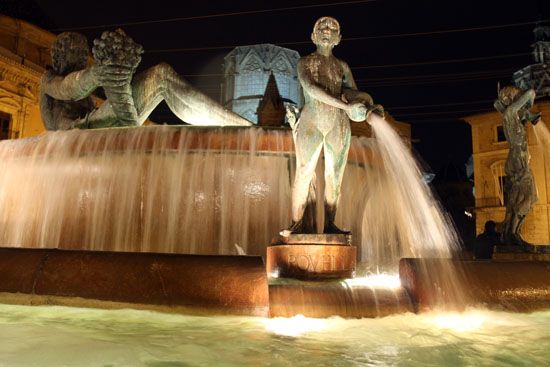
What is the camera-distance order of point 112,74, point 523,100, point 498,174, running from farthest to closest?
point 498,174 < point 523,100 < point 112,74

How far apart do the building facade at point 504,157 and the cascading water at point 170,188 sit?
3269cm

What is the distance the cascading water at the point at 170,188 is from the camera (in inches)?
227

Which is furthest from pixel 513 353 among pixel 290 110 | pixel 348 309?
pixel 290 110

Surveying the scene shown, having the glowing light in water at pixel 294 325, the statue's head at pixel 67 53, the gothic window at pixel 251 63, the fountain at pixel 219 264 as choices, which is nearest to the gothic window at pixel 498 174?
the gothic window at pixel 251 63

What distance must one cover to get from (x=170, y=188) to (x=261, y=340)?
3466 mm

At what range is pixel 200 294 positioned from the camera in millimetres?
3410

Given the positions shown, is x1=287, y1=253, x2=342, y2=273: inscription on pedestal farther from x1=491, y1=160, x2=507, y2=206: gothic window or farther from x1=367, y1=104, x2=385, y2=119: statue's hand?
x1=491, y1=160, x2=507, y2=206: gothic window

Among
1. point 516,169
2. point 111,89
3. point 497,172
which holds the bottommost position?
point 516,169

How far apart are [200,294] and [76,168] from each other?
3.55 meters

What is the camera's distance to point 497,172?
128ft

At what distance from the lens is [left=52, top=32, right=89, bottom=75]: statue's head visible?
7164 millimetres

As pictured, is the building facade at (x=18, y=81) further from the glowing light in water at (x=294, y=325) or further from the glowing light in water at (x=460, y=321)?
the glowing light in water at (x=460, y=321)

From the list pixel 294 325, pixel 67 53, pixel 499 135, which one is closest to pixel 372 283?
pixel 294 325

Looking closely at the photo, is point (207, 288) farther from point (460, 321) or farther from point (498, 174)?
point (498, 174)
